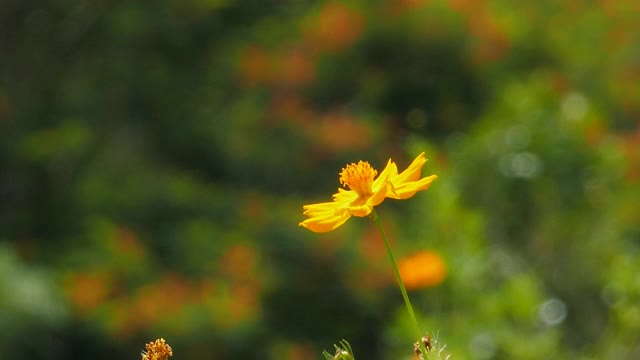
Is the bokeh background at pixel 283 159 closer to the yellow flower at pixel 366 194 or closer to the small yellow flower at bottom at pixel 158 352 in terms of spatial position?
the yellow flower at pixel 366 194

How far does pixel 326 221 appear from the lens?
83 centimetres

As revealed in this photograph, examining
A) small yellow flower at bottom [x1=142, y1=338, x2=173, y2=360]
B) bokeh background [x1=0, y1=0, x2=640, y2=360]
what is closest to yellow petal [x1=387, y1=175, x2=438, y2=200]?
small yellow flower at bottom [x1=142, y1=338, x2=173, y2=360]

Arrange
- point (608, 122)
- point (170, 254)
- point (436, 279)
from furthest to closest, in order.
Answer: point (608, 122) < point (170, 254) < point (436, 279)

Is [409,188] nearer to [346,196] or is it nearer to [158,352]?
[346,196]

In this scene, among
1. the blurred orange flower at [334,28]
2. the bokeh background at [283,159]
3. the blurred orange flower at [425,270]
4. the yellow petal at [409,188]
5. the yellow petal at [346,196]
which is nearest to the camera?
the yellow petal at [409,188]

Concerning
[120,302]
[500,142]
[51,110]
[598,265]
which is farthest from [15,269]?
[598,265]

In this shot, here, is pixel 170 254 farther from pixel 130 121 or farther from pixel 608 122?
pixel 608 122

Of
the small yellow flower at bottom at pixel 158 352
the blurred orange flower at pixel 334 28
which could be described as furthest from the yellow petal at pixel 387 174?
the blurred orange flower at pixel 334 28

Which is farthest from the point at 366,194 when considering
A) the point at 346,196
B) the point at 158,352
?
the point at 158,352

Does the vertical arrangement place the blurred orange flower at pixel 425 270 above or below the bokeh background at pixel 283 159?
below

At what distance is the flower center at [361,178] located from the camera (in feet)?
2.98

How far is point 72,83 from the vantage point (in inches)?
178

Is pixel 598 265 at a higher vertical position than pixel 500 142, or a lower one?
lower

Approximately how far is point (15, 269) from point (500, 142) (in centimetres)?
137
